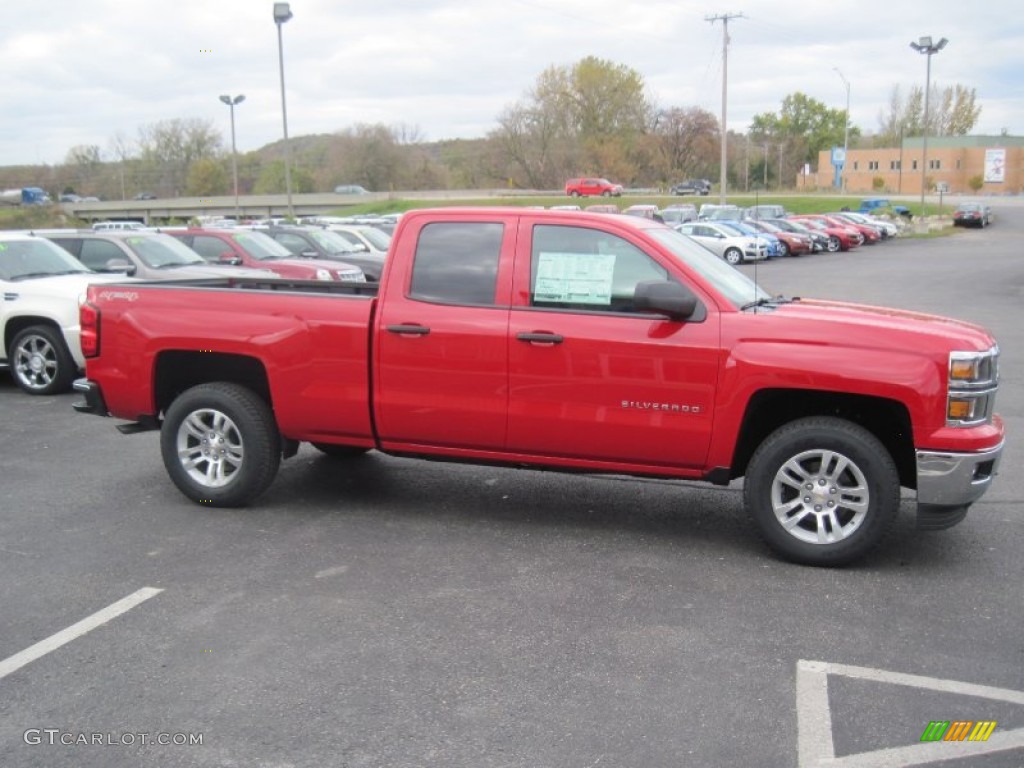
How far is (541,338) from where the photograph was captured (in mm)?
5625

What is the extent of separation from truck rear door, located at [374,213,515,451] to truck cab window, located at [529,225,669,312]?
0.21 metres

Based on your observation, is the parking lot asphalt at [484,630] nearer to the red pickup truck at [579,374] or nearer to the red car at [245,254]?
the red pickup truck at [579,374]

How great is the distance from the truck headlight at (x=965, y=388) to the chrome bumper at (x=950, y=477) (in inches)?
7.0

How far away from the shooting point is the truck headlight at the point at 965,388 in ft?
16.6

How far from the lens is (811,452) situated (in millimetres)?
5320

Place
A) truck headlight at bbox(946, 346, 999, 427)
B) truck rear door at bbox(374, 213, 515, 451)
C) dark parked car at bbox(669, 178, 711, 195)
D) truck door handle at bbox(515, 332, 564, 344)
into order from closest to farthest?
truck headlight at bbox(946, 346, 999, 427) < truck door handle at bbox(515, 332, 564, 344) < truck rear door at bbox(374, 213, 515, 451) < dark parked car at bbox(669, 178, 711, 195)

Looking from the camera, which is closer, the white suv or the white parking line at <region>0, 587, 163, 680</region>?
the white parking line at <region>0, 587, 163, 680</region>

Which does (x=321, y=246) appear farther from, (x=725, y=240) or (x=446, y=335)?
(x=725, y=240)

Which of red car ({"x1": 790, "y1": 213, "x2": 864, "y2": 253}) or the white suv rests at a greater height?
red car ({"x1": 790, "y1": 213, "x2": 864, "y2": 253})

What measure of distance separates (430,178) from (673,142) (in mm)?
27631

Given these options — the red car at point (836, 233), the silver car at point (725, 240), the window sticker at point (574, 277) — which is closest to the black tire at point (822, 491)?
the window sticker at point (574, 277)

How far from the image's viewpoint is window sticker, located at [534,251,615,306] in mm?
5699

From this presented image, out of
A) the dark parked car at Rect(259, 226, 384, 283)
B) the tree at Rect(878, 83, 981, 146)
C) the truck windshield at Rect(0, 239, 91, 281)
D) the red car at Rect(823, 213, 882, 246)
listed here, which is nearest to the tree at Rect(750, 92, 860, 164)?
the tree at Rect(878, 83, 981, 146)

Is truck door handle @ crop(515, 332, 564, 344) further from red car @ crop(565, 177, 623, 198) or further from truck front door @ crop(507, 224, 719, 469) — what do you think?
red car @ crop(565, 177, 623, 198)
